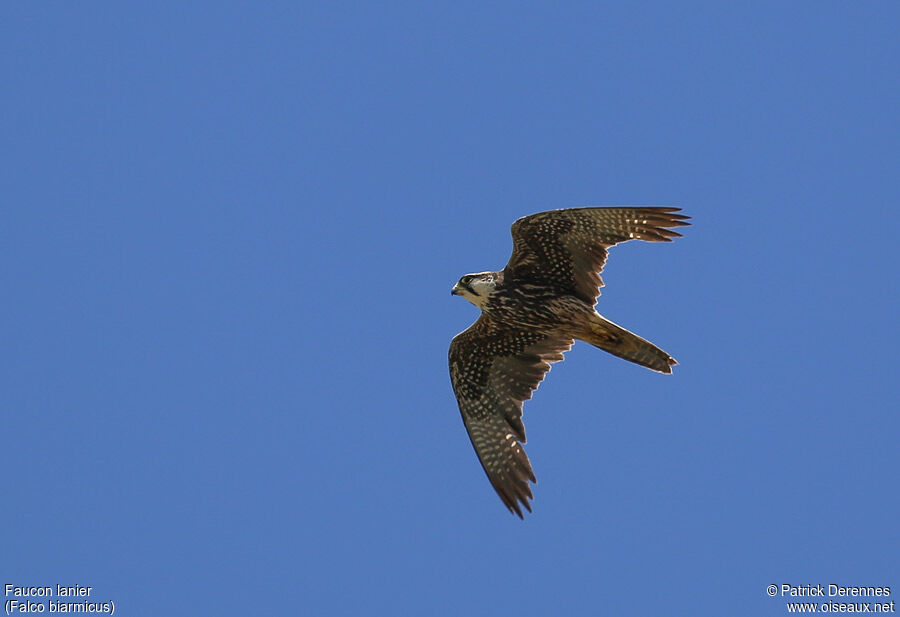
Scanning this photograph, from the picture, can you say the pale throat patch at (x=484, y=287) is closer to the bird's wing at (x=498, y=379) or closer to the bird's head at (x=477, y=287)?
the bird's head at (x=477, y=287)

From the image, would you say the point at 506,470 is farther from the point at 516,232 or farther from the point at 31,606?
the point at 31,606

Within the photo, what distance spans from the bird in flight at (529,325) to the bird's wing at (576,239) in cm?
1

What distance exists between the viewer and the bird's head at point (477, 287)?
39.9ft

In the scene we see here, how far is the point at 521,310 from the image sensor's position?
12.2 m

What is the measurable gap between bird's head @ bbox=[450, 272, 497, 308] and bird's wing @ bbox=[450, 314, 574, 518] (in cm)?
50

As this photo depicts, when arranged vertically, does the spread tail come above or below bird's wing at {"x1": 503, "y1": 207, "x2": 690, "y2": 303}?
below

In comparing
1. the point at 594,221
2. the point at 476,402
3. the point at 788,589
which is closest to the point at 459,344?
the point at 476,402

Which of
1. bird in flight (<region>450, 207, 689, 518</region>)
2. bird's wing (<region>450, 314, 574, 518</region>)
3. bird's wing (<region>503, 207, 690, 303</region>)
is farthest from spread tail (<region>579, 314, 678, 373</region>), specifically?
bird's wing (<region>450, 314, 574, 518</region>)

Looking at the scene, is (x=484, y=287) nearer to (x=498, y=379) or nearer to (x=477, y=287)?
(x=477, y=287)

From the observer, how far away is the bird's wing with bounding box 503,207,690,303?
1142 centimetres

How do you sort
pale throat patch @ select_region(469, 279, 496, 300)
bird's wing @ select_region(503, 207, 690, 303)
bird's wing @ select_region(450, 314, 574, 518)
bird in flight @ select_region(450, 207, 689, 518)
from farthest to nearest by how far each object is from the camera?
bird's wing @ select_region(450, 314, 574, 518)
pale throat patch @ select_region(469, 279, 496, 300)
bird in flight @ select_region(450, 207, 689, 518)
bird's wing @ select_region(503, 207, 690, 303)

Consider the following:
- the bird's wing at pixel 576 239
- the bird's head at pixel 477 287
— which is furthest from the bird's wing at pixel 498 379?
the bird's wing at pixel 576 239

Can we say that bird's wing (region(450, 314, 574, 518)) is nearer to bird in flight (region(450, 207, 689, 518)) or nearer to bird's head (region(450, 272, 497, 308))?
bird in flight (region(450, 207, 689, 518))

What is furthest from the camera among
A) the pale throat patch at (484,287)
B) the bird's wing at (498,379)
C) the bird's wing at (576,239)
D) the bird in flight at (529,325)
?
the bird's wing at (498,379)
